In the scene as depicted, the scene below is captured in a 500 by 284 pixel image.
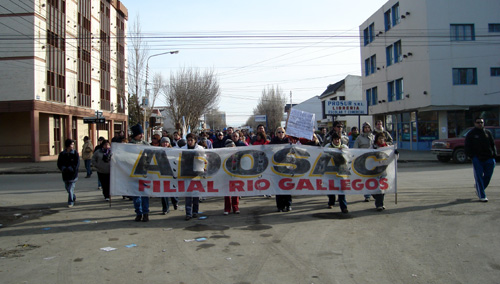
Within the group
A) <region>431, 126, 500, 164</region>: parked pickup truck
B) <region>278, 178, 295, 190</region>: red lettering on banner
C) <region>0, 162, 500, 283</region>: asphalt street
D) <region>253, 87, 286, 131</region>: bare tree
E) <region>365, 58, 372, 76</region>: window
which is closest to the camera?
<region>0, 162, 500, 283</region>: asphalt street

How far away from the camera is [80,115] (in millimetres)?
31297

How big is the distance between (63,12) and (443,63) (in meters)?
29.6

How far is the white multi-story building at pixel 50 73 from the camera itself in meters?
24.8

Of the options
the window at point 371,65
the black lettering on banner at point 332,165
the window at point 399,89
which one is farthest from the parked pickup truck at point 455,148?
the window at point 371,65

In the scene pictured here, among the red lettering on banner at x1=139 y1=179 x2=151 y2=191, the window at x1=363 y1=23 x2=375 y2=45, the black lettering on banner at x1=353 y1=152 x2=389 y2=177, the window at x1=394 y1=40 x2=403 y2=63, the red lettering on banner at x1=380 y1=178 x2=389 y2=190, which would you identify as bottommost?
the red lettering on banner at x1=380 y1=178 x2=389 y2=190

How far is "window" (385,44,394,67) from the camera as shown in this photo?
119 feet

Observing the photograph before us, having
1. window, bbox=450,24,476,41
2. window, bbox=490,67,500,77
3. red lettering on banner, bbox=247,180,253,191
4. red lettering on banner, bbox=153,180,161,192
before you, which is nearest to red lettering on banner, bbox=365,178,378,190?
red lettering on banner, bbox=247,180,253,191

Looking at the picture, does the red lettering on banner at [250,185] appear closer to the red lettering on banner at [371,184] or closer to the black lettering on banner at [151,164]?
the black lettering on banner at [151,164]

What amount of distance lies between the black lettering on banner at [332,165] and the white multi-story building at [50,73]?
18.1 m

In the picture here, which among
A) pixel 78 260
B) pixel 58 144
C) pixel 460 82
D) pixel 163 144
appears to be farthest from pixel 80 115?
pixel 460 82

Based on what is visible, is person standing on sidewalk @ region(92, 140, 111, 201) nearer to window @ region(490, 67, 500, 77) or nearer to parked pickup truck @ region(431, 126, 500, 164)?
parked pickup truck @ region(431, 126, 500, 164)

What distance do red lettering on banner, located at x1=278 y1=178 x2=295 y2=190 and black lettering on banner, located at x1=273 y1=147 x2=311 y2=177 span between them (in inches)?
6.3

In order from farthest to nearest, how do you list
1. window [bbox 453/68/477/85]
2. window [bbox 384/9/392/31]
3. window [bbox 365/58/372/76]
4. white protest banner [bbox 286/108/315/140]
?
window [bbox 365/58/372/76] → window [bbox 384/9/392/31] → window [bbox 453/68/477/85] → white protest banner [bbox 286/108/315/140]

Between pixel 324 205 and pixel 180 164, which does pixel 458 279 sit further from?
pixel 180 164
